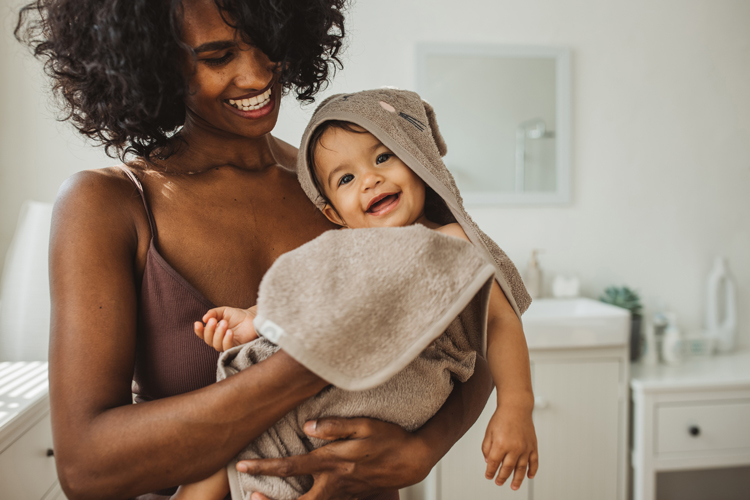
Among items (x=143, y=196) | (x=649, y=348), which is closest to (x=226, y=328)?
(x=143, y=196)

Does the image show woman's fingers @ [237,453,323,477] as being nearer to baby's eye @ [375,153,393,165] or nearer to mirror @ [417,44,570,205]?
baby's eye @ [375,153,393,165]

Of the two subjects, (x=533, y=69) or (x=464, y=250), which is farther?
(x=533, y=69)

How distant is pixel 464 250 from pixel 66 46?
68 centimetres

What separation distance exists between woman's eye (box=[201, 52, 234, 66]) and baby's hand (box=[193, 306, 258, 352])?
1.29 ft

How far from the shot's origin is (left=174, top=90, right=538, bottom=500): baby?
0.65m

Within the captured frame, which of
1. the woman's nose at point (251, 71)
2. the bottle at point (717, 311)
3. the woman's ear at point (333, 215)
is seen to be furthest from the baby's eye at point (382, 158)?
the bottle at point (717, 311)

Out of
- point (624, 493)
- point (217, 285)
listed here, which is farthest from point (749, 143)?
point (217, 285)

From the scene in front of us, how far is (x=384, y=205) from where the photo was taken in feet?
2.98

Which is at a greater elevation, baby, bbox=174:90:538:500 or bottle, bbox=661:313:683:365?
baby, bbox=174:90:538:500

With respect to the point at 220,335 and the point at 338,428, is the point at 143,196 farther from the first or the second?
the point at 338,428

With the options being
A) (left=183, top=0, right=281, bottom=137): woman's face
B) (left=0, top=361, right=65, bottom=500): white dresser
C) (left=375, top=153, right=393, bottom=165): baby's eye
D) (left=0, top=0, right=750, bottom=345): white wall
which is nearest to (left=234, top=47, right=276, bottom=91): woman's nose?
(left=183, top=0, right=281, bottom=137): woman's face

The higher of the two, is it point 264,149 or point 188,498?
point 264,149

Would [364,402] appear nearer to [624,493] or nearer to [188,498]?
[188,498]

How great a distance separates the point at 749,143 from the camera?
2406mm
